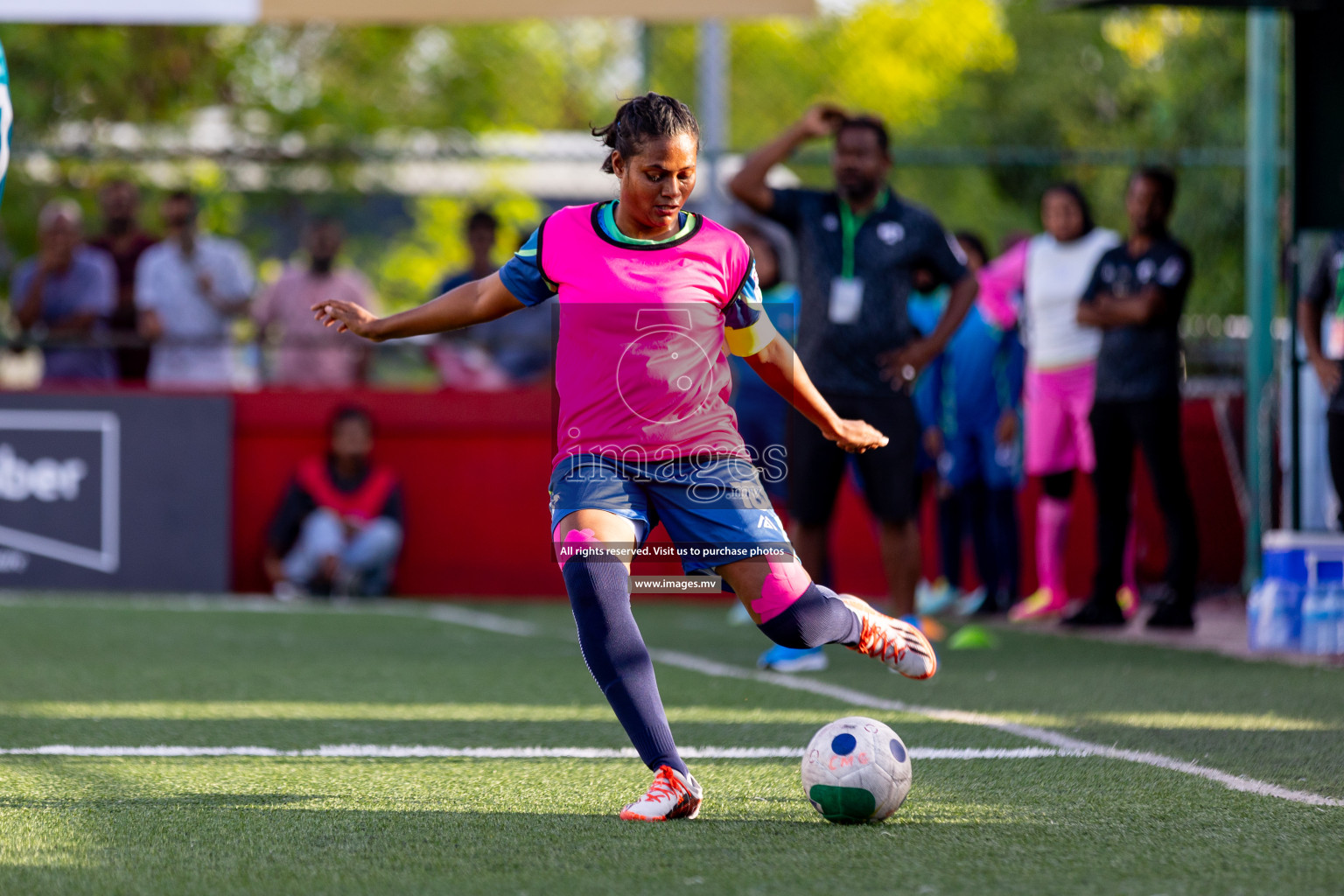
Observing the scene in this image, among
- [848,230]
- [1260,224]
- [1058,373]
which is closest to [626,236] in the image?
[848,230]

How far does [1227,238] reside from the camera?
1880 centimetres

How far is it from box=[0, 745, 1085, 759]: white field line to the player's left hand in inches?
95.9

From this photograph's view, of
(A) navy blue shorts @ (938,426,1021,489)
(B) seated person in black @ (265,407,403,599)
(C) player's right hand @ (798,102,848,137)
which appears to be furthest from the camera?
(B) seated person in black @ (265,407,403,599)

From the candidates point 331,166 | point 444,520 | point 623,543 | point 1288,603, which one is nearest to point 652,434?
point 623,543

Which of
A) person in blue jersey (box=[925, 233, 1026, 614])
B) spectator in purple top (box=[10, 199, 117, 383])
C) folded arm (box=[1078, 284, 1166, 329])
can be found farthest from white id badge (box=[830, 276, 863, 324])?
spectator in purple top (box=[10, 199, 117, 383])

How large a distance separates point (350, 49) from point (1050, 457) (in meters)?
12.1

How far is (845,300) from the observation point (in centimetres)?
775

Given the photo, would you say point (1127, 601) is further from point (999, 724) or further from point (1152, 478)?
point (999, 724)

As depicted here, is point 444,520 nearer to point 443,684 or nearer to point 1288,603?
point 443,684

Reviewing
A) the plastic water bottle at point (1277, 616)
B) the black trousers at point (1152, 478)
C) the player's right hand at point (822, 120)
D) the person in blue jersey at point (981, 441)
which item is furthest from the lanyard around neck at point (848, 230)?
the person in blue jersey at point (981, 441)

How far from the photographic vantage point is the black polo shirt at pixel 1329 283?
8508 mm

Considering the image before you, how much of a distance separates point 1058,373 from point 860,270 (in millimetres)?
2840

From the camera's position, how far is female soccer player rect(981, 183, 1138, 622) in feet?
33.3

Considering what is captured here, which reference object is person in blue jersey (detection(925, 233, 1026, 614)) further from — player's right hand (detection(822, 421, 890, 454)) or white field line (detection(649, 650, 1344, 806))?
player's right hand (detection(822, 421, 890, 454))
